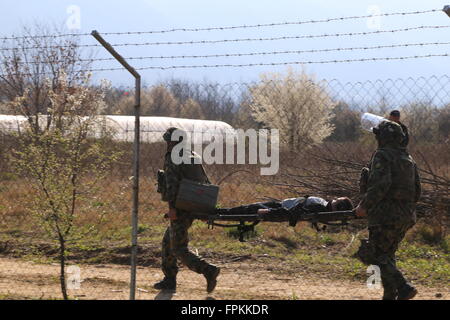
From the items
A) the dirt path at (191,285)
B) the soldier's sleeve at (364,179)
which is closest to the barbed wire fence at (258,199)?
the dirt path at (191,285)

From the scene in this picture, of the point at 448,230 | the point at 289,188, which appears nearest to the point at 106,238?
the point at 289,188

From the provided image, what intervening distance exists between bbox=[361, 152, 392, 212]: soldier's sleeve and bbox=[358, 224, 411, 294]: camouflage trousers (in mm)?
247

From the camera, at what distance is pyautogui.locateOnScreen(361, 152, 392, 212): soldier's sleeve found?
556 centimetres

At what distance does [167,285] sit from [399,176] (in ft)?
8.79

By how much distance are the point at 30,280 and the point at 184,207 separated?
2.33m

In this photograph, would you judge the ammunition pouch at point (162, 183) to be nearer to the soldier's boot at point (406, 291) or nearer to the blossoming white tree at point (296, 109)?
the soldier's boot at point (406, 291)

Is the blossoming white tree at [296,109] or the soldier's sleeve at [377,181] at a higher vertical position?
the blossoming white tree at [296,109]

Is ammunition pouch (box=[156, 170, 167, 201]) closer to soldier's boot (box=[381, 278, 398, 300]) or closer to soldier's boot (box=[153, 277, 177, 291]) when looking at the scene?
soldier's boot (box=[153, 277, 177, 291])

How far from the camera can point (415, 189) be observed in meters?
5.86

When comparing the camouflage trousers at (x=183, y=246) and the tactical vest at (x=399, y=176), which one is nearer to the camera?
the tactical vest at (x=399, y=176)

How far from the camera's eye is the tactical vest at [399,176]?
223 inches

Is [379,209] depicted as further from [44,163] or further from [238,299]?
[44,163]

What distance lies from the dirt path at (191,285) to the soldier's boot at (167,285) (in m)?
0.06

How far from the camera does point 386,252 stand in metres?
5.79
